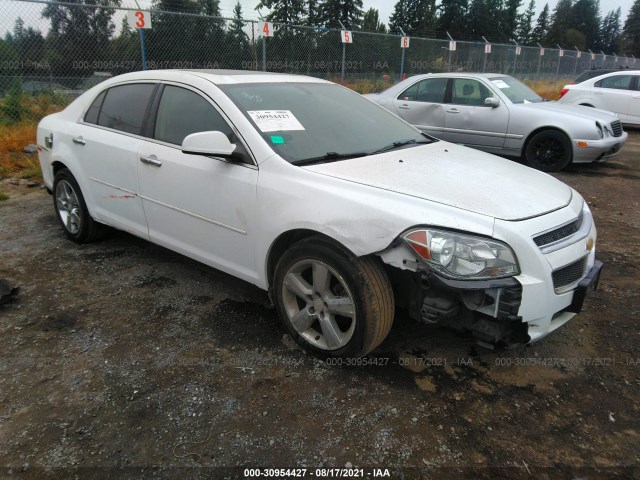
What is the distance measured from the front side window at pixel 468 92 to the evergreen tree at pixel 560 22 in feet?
268

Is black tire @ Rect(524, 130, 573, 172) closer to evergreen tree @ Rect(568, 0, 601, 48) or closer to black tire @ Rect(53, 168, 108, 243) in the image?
black tire @ Rect(53, 168, 108, 243)

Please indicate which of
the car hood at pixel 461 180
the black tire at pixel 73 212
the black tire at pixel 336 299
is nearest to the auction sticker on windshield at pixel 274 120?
the car hood at pixel 461 180

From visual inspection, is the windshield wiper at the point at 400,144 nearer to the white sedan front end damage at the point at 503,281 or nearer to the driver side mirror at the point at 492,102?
the white sedan front end damage at the point at 503,281

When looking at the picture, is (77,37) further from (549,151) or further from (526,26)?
(526,26)

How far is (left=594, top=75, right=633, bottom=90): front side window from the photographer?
11711mm

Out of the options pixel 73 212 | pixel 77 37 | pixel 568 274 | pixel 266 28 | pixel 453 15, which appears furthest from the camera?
pixel 453 15

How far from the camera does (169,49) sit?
32.6 ft

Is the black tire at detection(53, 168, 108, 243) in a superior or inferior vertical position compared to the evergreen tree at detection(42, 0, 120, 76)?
inferior

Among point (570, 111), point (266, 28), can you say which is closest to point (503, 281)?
point (570, 111)

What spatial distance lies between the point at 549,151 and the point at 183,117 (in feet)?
20.6

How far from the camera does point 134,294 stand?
3.60 m

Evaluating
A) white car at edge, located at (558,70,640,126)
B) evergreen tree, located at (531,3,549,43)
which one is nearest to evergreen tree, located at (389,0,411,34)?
evergreen tree, located at (531,3,549,43)

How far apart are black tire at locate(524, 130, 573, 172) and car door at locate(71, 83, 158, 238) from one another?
619 centimetres

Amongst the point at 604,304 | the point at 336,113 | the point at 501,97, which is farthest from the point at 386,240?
the point at 501,97
